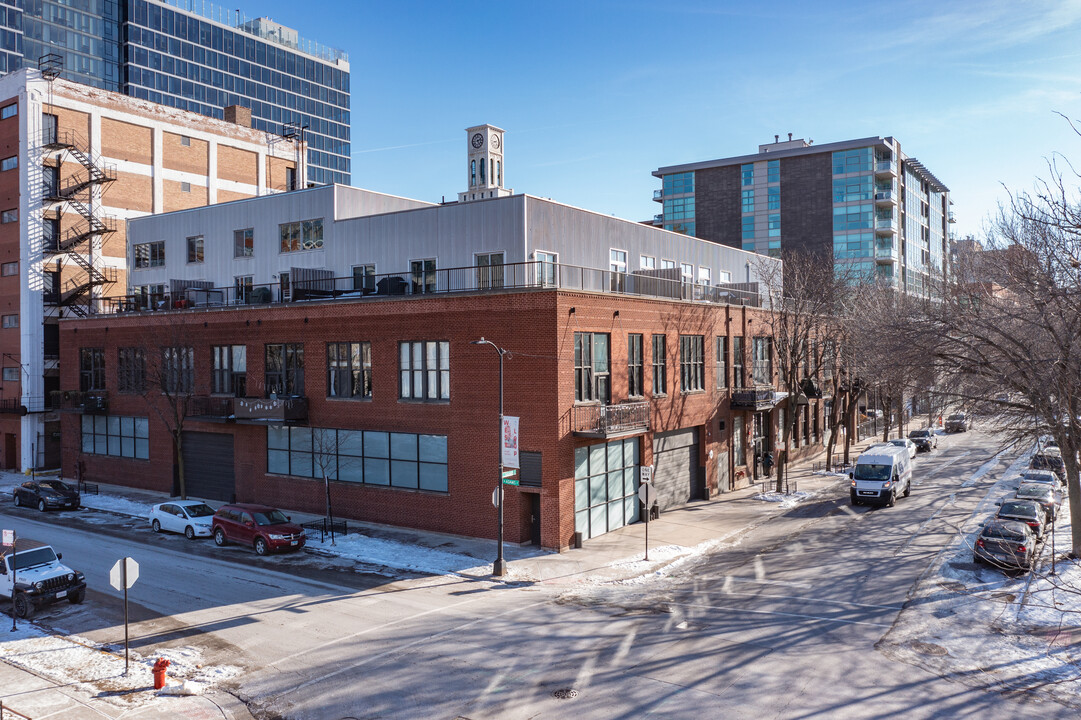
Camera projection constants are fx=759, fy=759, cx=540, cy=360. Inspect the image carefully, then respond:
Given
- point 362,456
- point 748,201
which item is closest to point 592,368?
point 362,456

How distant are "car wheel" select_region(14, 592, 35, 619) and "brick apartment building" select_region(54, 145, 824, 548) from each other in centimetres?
1313

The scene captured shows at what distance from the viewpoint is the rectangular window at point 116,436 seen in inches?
1666

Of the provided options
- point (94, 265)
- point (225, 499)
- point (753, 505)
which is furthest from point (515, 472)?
point (94, 265)

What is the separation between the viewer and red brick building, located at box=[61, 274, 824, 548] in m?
28.3

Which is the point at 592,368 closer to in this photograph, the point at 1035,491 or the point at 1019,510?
the point at 1019,510

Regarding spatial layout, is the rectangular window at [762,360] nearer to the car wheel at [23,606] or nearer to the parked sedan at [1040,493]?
the parked sedan at [1040,493]

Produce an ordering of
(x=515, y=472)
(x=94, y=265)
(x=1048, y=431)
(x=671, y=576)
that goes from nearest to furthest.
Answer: (x=1048, y=431) → (x=671, y=576) → (x=515, y=472) → (x=94, y=265)

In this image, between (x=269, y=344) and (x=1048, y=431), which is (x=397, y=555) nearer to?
(x=269, y=344)

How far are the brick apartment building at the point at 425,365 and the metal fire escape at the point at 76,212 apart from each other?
357 centimetres

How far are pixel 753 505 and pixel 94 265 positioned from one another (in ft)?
142

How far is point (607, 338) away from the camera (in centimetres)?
3072

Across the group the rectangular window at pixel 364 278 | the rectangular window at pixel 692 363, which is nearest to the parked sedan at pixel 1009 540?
the rectangular window at pixel 692 363

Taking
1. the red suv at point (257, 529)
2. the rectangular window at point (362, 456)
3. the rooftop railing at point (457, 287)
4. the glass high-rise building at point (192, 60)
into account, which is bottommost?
the red suv at point (257, 529)

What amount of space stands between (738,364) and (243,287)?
1074 inches
